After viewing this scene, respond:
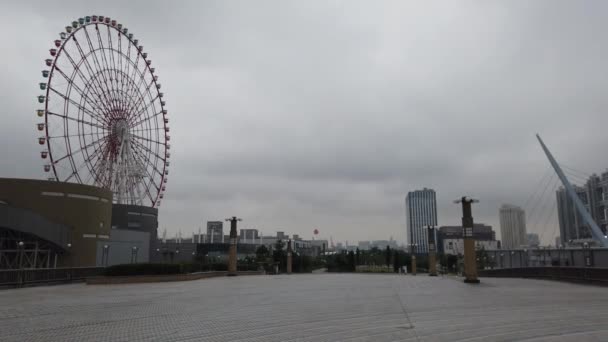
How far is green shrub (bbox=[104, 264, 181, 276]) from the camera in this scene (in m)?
29.2

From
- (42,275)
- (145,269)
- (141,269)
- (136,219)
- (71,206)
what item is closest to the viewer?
(42,275)

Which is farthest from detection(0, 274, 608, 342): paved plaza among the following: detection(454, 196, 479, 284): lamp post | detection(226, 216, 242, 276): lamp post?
detection(226, 216, 242, 276): lamp post

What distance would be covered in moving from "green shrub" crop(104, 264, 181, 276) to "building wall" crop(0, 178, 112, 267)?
73.7ft

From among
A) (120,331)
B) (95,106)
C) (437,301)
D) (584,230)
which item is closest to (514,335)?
(437,301)

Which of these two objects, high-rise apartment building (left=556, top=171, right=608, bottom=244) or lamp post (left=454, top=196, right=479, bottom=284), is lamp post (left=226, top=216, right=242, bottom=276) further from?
high-rise apartment building (left=556, top=171, right=608, bottom=244)

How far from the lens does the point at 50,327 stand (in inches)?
437

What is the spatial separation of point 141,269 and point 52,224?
2183 centimetres

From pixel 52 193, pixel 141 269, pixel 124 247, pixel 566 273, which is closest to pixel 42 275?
pixel 141 269

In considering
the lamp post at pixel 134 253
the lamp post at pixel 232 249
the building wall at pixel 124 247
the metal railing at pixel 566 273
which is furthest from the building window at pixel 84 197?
the metal railing at pixel 566 273

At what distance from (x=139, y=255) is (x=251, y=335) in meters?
65.5

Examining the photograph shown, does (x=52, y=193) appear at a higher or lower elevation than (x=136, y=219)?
higher

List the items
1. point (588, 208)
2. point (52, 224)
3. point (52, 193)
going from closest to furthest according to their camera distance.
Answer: point (52, 224)
point (52, 193)
point (588, 208)

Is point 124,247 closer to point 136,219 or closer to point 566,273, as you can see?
point 136,219

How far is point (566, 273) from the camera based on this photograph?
27312mm
